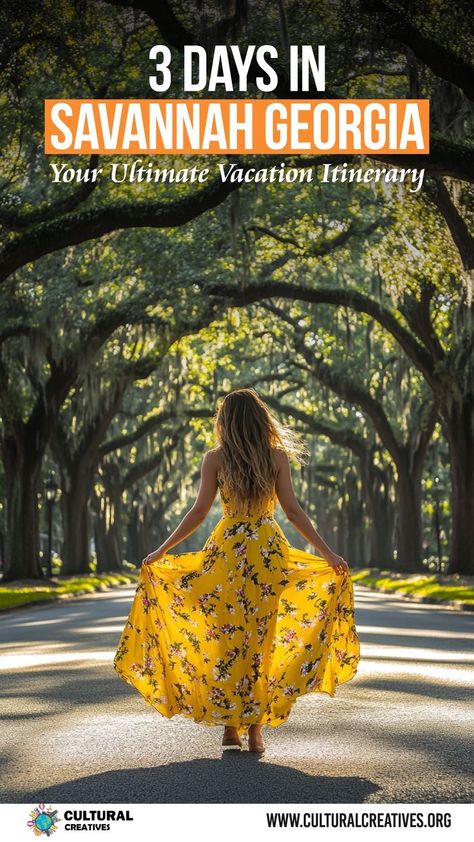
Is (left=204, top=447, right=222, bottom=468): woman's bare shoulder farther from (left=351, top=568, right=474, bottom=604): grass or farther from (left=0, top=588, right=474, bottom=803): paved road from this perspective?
(left=351, top=568, right=474, bottom=604): grass

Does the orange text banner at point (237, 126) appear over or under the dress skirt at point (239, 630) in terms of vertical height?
over

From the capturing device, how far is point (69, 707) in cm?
917

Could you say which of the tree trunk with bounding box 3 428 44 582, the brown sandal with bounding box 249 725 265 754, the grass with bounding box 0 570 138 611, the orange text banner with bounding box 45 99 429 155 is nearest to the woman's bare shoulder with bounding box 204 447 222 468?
the brown sandal with bounding box 249 725 265 754

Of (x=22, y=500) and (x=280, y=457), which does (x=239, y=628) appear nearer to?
(x=280, y=457)

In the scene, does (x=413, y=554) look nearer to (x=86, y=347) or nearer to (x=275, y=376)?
(x=275, y=376)

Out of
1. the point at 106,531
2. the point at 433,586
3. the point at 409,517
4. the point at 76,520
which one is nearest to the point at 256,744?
the point at 433,586

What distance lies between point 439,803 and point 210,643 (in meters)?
2.00

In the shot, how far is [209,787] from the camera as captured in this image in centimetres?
584

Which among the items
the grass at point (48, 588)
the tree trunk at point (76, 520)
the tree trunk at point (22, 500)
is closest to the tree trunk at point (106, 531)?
the grass at point (48, 588)

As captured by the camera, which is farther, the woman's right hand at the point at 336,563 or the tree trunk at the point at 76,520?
the tree trunk at the point at 76,520

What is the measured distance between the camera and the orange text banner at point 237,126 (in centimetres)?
1797

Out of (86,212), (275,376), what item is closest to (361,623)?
(86,212)
